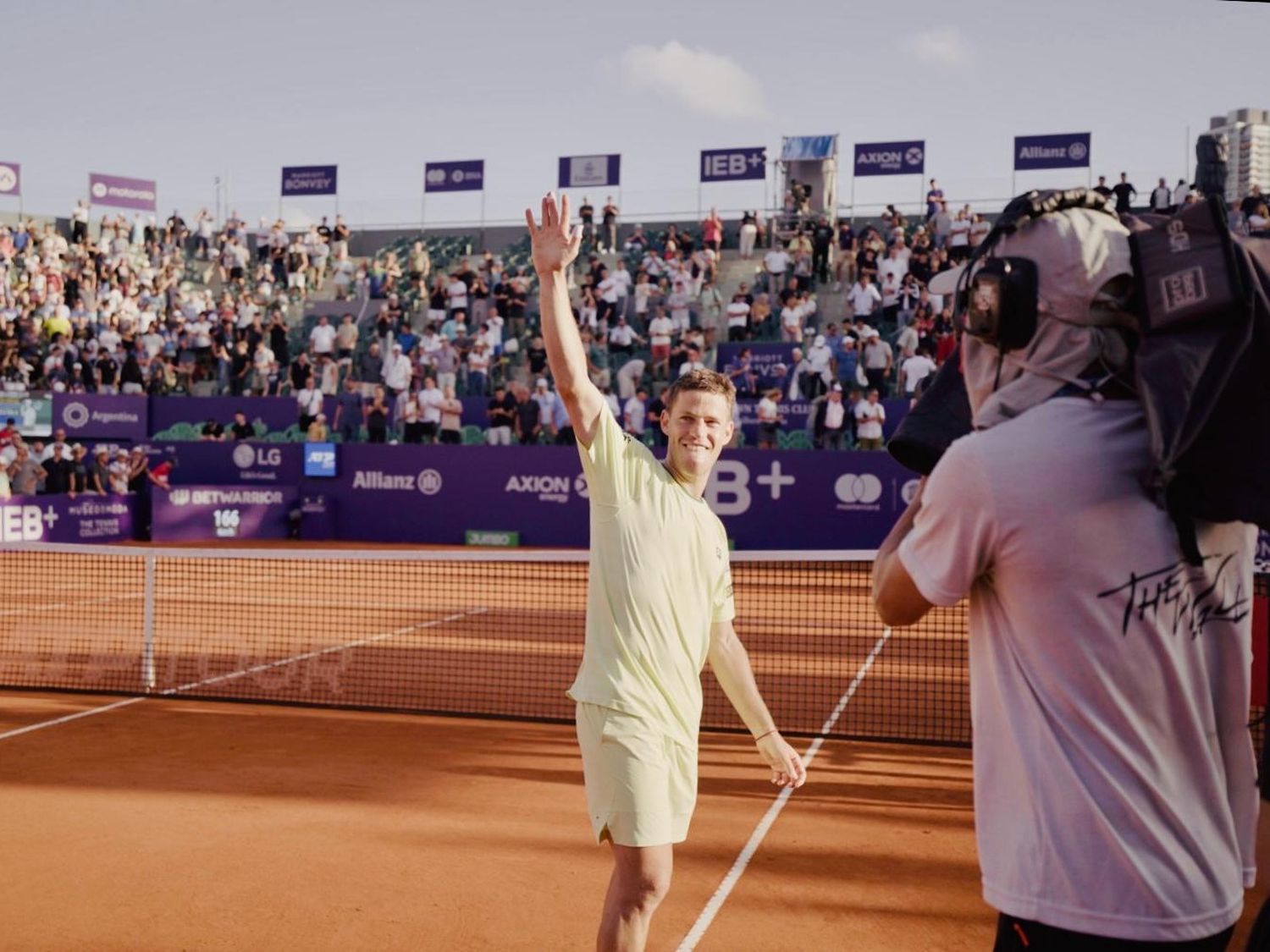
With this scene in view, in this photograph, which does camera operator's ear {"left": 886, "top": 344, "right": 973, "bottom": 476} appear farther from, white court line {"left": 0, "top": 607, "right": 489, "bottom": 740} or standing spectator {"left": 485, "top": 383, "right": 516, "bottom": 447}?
standing spectator {"left": 485, "top": 383, "right": 516, "bottom": 447}

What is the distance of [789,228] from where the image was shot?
31.0 metres

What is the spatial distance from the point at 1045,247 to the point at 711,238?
95.4 ft

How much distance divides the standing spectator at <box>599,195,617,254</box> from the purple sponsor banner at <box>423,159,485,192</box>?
5535mm

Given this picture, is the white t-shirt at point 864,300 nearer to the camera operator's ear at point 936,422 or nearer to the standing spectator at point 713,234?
the standing spectator at point 713,234

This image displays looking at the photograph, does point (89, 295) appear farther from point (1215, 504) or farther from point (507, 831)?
point (1215, 504)

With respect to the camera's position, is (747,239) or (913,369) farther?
(747,239)

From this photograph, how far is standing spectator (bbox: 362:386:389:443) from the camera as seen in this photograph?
26.6m

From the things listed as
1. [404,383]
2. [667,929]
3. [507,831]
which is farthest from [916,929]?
[404,383]

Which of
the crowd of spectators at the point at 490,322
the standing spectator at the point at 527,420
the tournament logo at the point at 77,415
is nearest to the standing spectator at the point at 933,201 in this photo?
the crowd of spectators at the point at 490,322

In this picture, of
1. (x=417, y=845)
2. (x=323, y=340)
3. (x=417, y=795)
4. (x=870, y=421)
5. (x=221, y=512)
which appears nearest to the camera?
(x=417, y=845)

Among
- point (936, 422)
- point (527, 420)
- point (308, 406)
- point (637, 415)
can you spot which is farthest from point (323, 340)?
point (936, 422)

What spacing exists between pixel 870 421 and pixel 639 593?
19192mm

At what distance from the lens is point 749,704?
13.8 ft

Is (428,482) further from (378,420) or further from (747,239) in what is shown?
(747,239)
